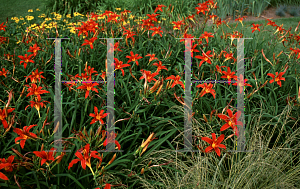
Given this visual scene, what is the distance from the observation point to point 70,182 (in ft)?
5.29

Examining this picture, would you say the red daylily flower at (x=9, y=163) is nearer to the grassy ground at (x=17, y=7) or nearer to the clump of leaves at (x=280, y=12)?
the grassy ground at (x=17, y=7)

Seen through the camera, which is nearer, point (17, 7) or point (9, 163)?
point (9, 163)

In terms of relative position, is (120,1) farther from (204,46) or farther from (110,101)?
(110,101)

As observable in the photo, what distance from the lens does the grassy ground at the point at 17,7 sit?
20.4 ft

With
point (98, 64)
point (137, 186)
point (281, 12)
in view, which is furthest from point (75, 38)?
point (281, 12)

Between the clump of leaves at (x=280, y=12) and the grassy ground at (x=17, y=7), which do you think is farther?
the clump of leaves at (x=280, y=12)

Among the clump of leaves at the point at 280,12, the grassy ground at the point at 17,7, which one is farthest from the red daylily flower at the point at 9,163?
the clump of leaves at the point at 280,12

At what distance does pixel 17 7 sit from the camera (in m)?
6.67

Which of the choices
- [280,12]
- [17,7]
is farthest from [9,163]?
[280,12]

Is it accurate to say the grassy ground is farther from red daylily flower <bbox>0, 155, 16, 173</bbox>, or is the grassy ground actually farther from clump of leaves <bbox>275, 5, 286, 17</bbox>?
clump of leaves <bbox>275, 5, 286, 17</bbox>

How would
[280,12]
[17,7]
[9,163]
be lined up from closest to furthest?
[9,163], [280,12], [17,7]

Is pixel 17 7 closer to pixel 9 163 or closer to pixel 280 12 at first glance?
pixel 9 163

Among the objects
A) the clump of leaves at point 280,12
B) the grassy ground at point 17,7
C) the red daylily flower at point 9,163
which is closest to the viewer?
the red daylily flower at point 9,163

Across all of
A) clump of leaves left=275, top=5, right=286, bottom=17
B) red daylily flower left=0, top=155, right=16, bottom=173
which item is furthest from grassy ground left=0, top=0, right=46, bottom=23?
clump of leaves left=275, top=5, right=286, bottom=17
